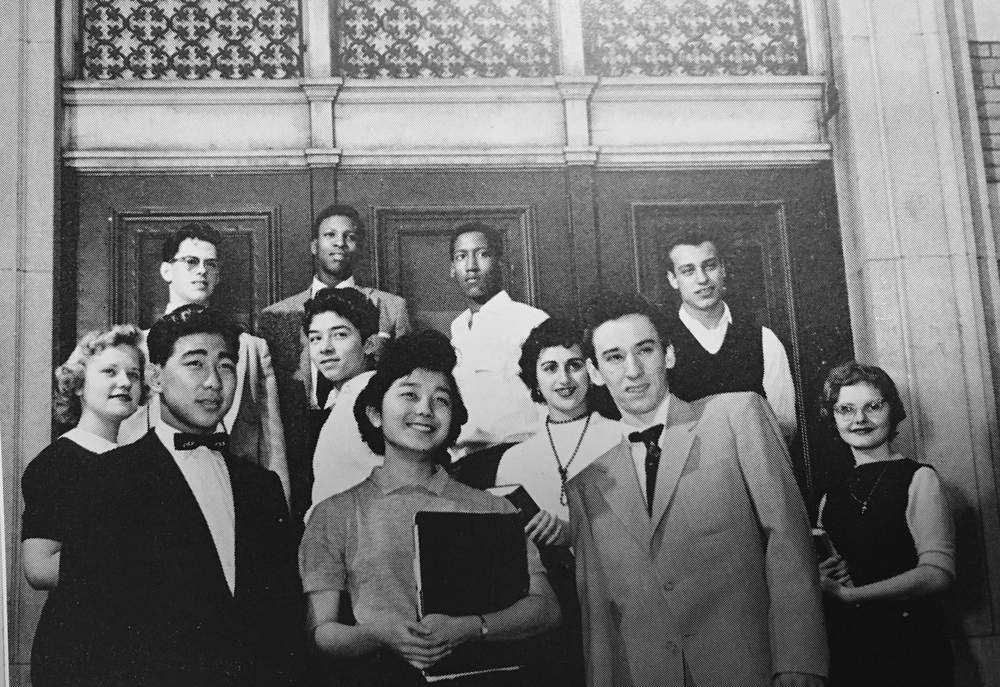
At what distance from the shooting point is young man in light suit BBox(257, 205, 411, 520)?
12.5ft

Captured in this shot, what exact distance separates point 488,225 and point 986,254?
6.03 feet

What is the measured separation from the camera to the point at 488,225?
4.02m

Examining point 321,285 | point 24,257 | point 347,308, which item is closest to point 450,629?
point 347,308

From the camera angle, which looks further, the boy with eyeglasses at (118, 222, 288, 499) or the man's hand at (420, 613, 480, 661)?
the boy with eyeglasses at (118, 222, 288, 499)

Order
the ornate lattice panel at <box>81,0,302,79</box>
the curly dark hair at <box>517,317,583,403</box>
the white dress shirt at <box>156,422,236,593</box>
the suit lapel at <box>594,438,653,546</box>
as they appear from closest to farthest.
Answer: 1. the white dress shirt at <box>156,422,236,593</box>
2. the suit lapel at <box>594,438,653,546</box>
3. the curly dark hair at <box>517,317,583,403</box>
4. the ornate lattice panel at <box>81,0,302,79</box>

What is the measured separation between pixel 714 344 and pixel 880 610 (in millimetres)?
1065

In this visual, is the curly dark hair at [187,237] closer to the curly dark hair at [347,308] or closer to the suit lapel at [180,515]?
the curly dark hair at [347,308]

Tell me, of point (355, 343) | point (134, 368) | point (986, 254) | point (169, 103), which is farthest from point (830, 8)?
point (134, 368)

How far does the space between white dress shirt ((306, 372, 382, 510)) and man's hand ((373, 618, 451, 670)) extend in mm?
514

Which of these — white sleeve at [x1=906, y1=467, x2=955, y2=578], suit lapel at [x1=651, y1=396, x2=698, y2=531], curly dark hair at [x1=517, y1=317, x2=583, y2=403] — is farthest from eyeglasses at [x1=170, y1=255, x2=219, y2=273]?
white sleeve at [x1=906, y1=467, x2=955, y2=578]

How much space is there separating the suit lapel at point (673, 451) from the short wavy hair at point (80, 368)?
69.5 inches

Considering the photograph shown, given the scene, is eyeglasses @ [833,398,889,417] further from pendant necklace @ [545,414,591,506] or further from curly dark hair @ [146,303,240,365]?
curly dark hair @ [146,303,240,365]

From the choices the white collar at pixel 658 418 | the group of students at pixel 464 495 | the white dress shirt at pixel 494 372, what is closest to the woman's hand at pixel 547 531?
the group of students at pixel 464 495

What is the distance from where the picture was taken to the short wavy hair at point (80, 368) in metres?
3.70
